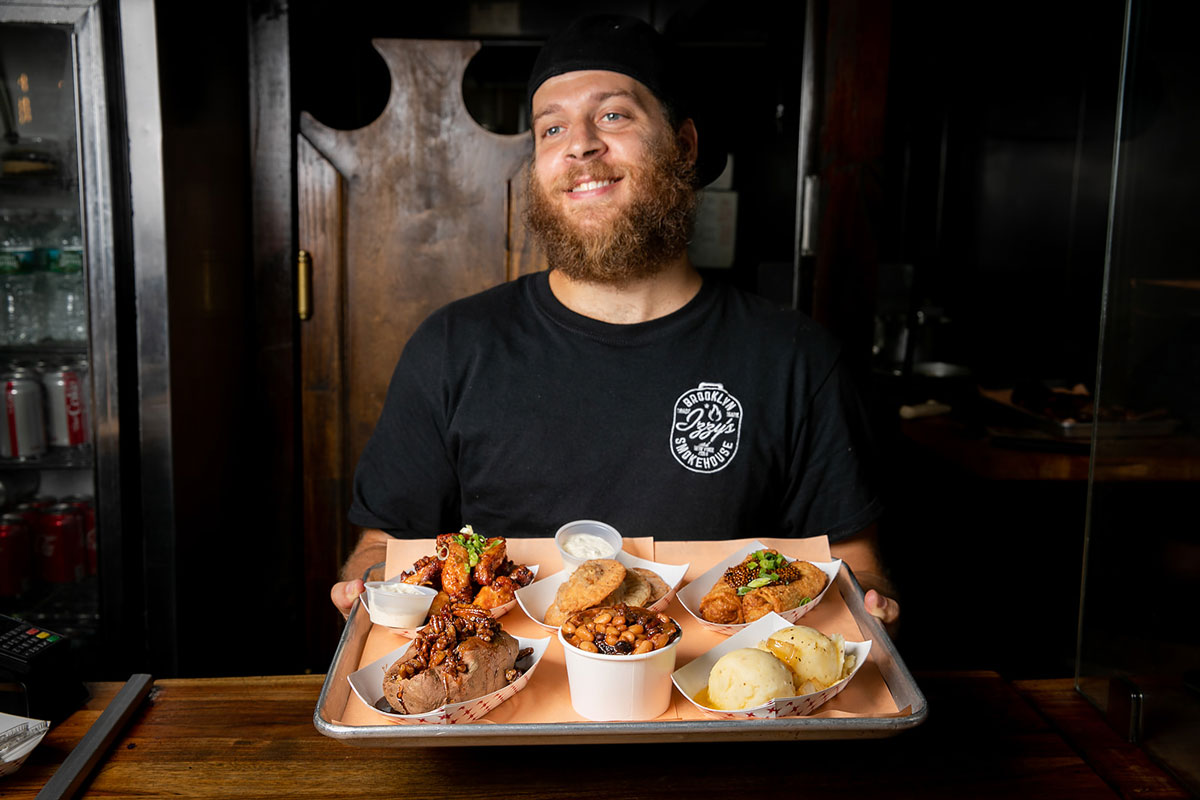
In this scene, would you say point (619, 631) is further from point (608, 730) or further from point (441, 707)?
→ point (441, 707)

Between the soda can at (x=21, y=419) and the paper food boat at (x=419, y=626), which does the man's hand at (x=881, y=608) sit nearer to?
the paper food boat at (x=419, y=626)

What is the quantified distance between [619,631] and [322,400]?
2135 mm

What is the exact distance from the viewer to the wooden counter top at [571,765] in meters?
1.26

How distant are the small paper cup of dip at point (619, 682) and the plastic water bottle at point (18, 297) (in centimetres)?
254

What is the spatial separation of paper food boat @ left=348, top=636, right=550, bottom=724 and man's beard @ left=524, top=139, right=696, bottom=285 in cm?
103

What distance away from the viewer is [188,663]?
2.74 m

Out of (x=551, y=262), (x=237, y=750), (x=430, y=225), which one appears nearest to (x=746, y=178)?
(x=430, y=225)

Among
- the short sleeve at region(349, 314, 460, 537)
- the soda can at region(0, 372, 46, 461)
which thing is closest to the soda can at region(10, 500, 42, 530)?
the soda can at region(0, 372, 46, 461)

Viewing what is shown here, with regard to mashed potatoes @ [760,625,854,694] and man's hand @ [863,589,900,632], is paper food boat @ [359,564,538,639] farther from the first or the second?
man's hand @ [863,589,900,632]

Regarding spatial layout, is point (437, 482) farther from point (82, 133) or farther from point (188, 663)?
point (82, 133)

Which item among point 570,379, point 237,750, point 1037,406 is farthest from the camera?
point 1037,406

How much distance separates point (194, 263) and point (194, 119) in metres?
0.41

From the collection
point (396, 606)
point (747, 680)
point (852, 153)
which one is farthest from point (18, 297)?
point (747, 680)

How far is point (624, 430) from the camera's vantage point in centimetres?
206
